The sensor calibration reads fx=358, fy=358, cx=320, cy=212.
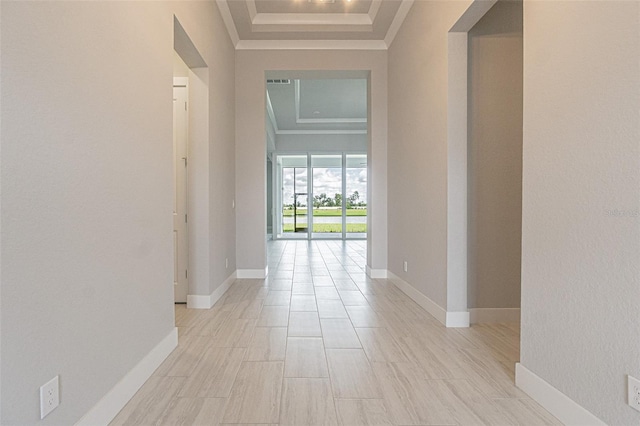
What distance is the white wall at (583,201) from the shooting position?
1.42m

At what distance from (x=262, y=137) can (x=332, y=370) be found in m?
3.74

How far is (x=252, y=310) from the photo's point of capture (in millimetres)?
3643

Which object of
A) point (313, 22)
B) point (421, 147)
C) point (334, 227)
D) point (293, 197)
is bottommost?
point (334, 227)

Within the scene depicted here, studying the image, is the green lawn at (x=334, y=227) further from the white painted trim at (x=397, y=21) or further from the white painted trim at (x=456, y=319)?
the white painted trim at (x=456, y=319)

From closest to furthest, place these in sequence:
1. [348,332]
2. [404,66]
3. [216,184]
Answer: [348,332], [216,184], [404,66]

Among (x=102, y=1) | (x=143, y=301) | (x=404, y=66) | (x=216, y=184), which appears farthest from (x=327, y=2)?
(x=143, y=301)

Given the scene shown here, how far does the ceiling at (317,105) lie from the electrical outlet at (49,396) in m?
4.85

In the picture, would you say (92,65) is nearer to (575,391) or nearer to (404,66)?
(575,391)

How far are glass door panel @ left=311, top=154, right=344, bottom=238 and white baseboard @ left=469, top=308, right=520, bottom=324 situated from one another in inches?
311

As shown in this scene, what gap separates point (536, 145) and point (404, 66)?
2.84m

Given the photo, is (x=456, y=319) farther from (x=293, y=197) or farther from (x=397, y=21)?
(x=293, y=197)

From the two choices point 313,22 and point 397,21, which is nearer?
point 397,21

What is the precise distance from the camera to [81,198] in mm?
1545

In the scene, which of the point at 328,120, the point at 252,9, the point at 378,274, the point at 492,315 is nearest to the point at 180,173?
the point at 252,9
